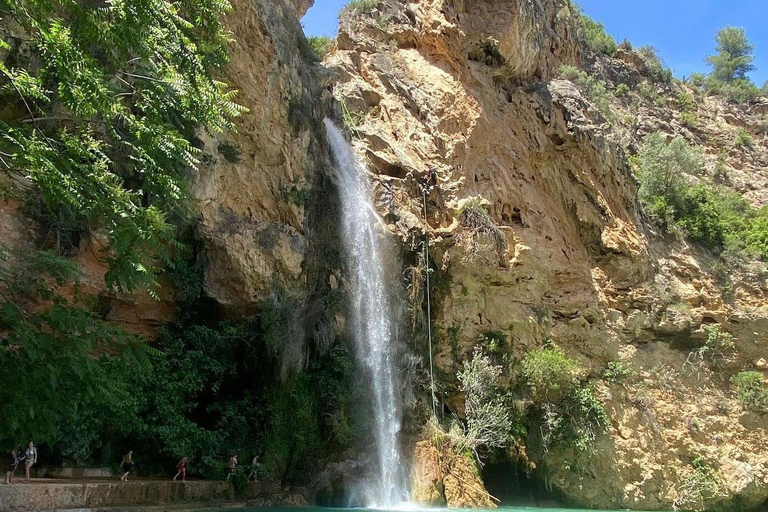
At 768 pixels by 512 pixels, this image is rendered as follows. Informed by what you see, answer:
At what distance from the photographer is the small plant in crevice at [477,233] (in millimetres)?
20922

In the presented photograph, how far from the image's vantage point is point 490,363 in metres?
20.2

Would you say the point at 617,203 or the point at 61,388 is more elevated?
the point at 617,203

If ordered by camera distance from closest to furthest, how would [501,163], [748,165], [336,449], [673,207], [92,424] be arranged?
1. [92,424]
2. [336,449]
3. [501,163]
4. [673,207]
5. [748,165]

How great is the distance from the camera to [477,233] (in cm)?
2112

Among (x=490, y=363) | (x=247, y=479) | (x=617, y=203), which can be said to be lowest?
(x=247, y=479)

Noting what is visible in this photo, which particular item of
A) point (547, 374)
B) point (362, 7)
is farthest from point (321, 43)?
point (547, 374)

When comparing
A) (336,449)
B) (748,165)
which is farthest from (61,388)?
(748,165)

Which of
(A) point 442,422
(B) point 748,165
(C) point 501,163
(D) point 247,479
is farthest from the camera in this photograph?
(B) point 748,165

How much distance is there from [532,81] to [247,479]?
67.3ft

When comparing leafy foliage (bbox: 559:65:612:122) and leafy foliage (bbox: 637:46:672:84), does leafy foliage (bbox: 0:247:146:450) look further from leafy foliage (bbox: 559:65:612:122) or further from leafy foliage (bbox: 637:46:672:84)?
leafy foliage (bbox: 637:46:672:84)

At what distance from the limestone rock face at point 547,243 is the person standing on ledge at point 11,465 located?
12347mm

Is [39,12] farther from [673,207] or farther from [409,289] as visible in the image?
[673,207]

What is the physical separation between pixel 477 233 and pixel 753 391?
1204cm

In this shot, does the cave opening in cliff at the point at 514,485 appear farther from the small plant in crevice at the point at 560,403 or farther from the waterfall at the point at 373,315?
the waterfall at the point at 373,315
